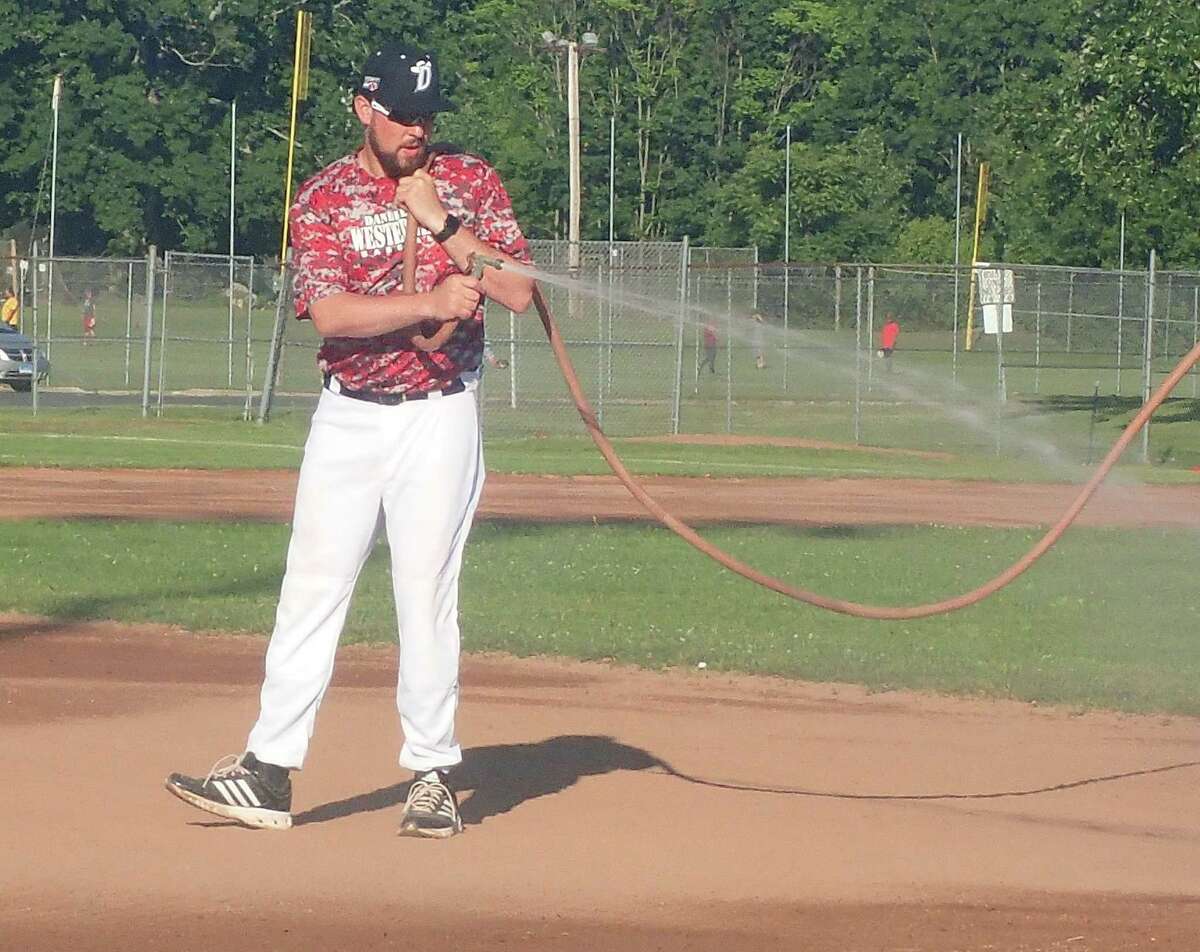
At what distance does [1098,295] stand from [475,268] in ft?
105

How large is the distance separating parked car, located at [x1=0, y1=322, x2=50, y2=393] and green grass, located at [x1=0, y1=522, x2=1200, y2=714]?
23657mm

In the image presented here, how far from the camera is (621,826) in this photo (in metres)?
6.44

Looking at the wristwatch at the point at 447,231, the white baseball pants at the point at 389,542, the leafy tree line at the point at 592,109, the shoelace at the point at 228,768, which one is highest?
the leafy tree line at the point at 592,109

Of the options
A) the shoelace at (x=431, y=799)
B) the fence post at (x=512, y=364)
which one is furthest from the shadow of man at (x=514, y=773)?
the fence post at (x=512, y=364)

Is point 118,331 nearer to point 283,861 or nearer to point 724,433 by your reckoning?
point 724,433

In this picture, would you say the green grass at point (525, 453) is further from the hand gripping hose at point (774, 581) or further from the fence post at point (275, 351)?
the hand gripping hose at point (774, 581)

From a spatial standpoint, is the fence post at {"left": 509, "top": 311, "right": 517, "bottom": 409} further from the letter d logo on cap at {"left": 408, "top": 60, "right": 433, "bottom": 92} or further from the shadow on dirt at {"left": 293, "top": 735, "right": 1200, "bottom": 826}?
the letter d logo on cap at {"left": 408, "top": 60, "right": 433, "bottom": 92}

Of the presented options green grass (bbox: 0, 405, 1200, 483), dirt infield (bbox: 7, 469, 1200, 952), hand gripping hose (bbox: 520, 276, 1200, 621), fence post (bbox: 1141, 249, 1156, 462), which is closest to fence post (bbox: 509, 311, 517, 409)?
green grass (bbox: 0, 405, 1200, 483)

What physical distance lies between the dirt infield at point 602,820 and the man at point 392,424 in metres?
0.26

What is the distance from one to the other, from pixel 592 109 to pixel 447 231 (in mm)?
71250

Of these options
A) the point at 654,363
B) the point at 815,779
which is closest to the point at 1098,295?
the point at 654,363

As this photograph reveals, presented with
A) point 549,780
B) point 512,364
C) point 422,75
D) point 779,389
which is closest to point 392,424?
point 422,75

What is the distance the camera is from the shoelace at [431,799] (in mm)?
6158

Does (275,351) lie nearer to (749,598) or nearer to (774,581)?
(749,598)
